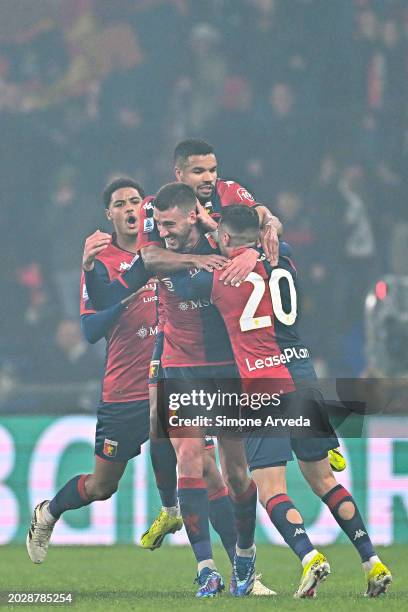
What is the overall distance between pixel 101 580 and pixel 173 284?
64.5 inches

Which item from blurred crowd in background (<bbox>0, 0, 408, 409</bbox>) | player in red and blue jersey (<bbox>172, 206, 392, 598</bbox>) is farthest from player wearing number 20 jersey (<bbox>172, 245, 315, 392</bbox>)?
blurred crowd in background (<bbox>0, 0, 408, 409</bbox>)

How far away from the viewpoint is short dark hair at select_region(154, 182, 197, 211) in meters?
7.15

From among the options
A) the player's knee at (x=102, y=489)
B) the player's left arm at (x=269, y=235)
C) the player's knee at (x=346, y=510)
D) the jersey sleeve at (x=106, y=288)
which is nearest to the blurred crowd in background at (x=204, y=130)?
the jersey sleeve at (x=106, y=288)

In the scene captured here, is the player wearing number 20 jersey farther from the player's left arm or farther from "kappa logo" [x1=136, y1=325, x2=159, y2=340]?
"kappa logo" [x1=136, y1=325, x2=159, y2=340]

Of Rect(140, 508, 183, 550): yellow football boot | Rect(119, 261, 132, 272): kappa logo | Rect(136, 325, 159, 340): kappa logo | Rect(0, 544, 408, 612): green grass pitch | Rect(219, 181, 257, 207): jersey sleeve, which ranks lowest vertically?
Rect(0, 544, 408, 612): green grass pitch

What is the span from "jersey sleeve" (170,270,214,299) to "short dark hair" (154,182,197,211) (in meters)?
0.34

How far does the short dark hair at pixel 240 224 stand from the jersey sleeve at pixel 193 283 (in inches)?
9.0

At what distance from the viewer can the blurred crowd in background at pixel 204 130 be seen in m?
11.6

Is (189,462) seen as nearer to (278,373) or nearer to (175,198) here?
(278,373)

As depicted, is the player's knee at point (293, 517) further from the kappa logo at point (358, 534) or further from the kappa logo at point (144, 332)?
the kappa logo at point (144, 332)

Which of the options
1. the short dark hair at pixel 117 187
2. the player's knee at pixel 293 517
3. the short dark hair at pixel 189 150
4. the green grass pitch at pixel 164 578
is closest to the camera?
the green grass pitch at pixel 164 578

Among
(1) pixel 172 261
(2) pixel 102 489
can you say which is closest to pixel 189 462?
(2) pixel 102 489

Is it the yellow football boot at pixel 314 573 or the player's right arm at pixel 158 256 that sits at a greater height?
the player's right arm at pixel 158 256

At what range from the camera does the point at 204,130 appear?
12.7 meters
